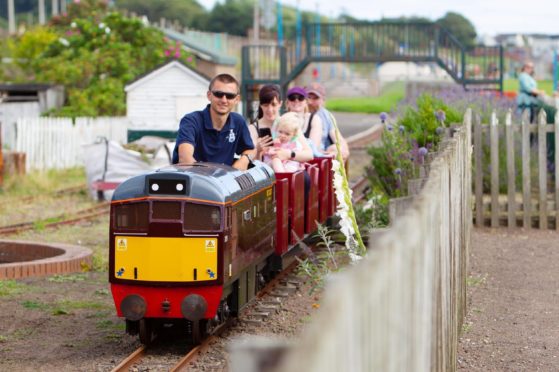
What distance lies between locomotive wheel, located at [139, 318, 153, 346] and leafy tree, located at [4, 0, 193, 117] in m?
29.4

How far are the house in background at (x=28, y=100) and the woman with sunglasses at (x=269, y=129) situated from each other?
74.7 ft

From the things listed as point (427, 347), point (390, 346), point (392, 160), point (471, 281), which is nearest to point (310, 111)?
point (392, 160)

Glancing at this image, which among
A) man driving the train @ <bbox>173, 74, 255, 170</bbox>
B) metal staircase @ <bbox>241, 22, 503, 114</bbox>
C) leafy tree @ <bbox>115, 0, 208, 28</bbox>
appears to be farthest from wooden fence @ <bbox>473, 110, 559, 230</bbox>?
leafy tree @ <bbox>115, 0, 208, 28</bbox>

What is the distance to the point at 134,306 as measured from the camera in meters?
8.62

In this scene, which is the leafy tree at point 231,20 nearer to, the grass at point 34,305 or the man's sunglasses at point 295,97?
the man's sunglasses at point 295,97

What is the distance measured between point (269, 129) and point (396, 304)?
28.0 ft

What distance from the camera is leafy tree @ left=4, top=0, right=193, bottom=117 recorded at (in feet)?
130

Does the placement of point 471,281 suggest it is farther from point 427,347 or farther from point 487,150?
point 427,347

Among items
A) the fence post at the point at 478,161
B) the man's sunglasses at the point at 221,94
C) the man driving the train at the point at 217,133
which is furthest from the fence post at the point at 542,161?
the man's sunglasses at the point at 221,94

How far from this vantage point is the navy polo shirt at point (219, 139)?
32.6 ft

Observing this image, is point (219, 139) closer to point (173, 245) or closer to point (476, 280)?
point (173, 245)

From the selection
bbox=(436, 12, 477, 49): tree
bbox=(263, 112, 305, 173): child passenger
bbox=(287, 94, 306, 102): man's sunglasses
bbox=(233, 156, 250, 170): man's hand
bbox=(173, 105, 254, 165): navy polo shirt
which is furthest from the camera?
bbox=(436, 12, 477, 49): tree

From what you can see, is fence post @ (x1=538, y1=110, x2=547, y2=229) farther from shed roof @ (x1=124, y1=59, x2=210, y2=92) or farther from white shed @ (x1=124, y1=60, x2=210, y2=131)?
white shed @ (x1=124, y1=60, x2=210, y2=131)

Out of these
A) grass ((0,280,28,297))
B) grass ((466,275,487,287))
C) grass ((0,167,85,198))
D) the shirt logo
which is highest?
the shirt logo
